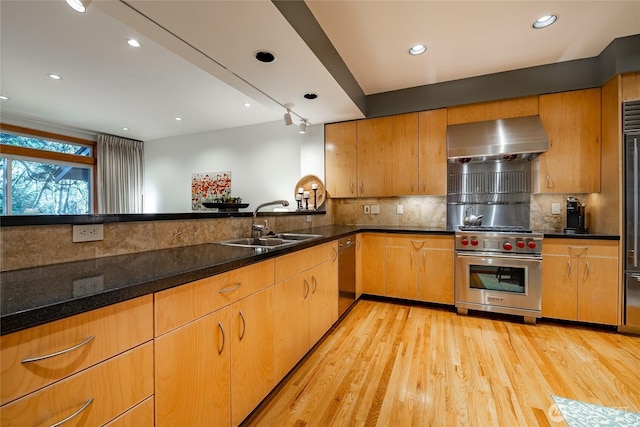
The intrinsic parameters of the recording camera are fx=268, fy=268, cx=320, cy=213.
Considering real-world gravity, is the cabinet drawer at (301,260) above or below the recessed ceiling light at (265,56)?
below

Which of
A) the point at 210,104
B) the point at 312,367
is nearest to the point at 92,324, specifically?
the point at 312,367

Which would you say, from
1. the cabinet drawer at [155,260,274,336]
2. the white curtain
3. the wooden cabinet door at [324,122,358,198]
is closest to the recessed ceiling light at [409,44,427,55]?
the wooden cabinet door at [324,122,358,198]

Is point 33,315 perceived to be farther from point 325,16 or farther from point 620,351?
point 620,351

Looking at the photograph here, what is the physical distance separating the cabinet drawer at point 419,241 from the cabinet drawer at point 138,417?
274cm

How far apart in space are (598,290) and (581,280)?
146 millimetres

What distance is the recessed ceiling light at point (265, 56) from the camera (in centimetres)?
205

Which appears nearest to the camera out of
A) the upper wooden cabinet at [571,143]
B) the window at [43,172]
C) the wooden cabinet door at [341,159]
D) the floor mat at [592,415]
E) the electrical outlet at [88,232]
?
the electrical outlet at [88,232]

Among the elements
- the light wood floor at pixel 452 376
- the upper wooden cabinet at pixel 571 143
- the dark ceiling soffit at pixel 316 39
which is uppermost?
the dark ceiling soffit at pixel 316 39

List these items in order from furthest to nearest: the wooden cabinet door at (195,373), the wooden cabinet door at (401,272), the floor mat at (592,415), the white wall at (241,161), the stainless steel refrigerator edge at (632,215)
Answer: the white wall at (241,161) < the wooden cabinet door at (401,272) < the stainless steel refrigerator edge at (632,215) < the floor mat at (592,415) < the wooden cabinet door at (195,373)

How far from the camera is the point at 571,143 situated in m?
2.76

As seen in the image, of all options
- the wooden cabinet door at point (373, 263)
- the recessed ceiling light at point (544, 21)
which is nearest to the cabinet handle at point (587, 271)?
the wooden cabinet door at point (373, 263)

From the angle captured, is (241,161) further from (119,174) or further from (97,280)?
(97,280)

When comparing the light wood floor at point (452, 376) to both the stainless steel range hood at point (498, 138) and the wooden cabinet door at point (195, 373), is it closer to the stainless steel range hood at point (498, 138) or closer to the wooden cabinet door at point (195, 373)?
the wooden cabinet door at point (195, 373)

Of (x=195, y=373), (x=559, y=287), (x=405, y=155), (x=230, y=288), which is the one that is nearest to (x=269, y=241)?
(x=230, y=288)
